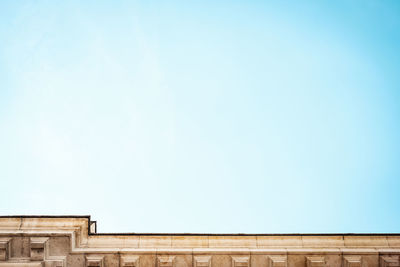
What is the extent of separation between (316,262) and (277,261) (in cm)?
140

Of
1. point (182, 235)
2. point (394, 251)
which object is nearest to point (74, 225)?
point (182, 235)

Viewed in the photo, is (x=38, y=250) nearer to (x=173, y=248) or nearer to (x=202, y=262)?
(x=173, y=248)

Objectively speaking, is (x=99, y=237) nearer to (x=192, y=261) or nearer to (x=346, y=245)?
(x=192, y=261)

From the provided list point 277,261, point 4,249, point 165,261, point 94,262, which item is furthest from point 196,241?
point 4,249

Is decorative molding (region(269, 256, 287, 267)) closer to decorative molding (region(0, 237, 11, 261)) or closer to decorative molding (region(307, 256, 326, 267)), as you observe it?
decorative molding (region(307, 256, 326, 267))

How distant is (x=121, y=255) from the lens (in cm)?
1205

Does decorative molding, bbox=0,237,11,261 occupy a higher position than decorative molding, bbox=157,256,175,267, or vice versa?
decorative molding, bbox=0,237,11,261

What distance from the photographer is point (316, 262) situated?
12.1 metres

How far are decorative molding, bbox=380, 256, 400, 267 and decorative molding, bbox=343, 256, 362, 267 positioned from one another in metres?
0.79

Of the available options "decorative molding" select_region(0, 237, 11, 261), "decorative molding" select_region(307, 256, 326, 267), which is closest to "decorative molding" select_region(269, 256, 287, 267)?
"decorative molding" select_region(307, 256, 326, 267)

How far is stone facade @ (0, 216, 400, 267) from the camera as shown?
468 inches

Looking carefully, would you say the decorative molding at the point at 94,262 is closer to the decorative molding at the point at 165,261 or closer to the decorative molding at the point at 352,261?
the decorative molding at the point at 165,261

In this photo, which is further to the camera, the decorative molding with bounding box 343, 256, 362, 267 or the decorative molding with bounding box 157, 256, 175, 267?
the decorative molding with bounding box 343, 256, 362, 267

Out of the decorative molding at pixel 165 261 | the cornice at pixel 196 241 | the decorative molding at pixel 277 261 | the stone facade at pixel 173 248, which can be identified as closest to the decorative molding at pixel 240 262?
the stone facade at pixel 173 248
